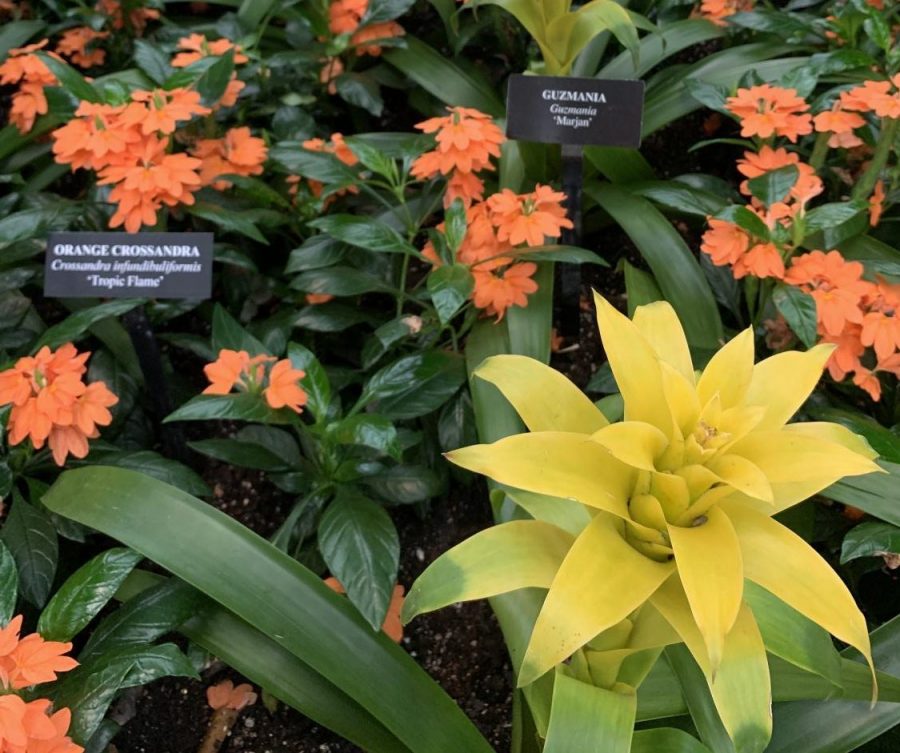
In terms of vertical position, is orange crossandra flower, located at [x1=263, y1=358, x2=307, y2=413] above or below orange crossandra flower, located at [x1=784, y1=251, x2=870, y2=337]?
below

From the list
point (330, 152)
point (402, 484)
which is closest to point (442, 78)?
point (330, 152)

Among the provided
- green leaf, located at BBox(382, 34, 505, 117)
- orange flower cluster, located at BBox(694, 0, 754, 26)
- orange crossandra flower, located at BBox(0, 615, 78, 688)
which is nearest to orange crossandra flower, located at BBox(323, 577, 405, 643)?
orange crossandra flower, located at BBox(0, 615, 78, 688)

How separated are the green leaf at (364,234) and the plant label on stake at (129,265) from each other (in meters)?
0.20

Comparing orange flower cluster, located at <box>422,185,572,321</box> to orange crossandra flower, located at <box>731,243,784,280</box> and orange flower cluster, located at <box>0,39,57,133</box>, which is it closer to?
orange crossandra flower, located at <box>731,243,784,280</box>

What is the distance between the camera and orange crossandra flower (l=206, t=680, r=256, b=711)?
1.30 m

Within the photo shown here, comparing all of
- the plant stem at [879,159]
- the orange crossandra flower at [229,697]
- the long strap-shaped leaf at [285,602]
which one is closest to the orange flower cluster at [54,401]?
the long strap-shaped leaf at [285,602]

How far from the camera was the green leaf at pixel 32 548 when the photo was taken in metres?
1.20

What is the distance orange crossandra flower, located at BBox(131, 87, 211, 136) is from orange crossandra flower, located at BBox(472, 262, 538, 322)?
0.54 metres

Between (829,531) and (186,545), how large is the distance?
95 cm

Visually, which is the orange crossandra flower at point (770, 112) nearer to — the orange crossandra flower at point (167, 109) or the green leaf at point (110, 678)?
the orange crossandra flower at point (167, 109)

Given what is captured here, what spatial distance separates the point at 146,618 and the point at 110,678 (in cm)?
12

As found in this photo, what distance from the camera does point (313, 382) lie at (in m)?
1.24

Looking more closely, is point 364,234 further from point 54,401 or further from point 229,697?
point 229,697

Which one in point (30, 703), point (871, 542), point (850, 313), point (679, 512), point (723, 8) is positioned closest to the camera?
point (679, 512)
